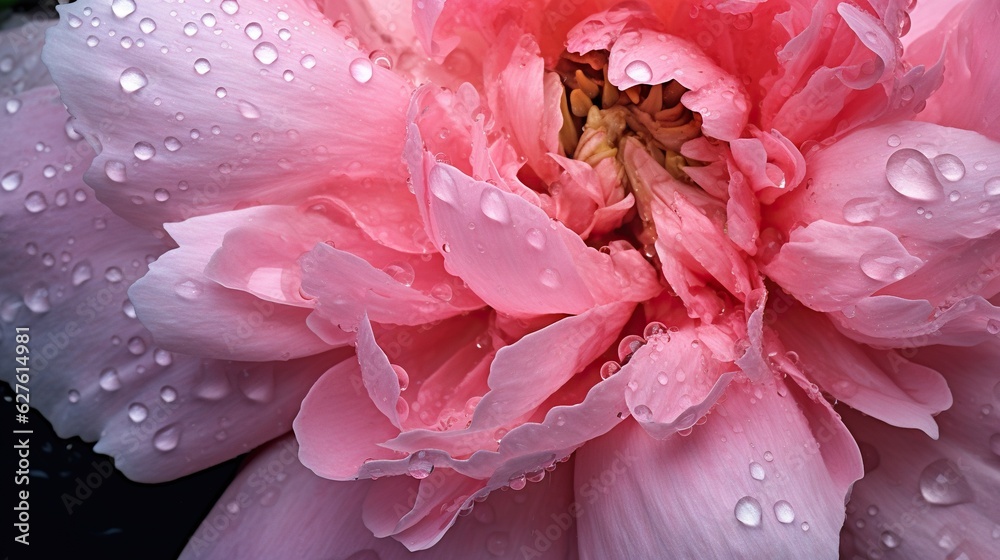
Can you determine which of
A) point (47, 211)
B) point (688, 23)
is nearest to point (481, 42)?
point (688, 23)

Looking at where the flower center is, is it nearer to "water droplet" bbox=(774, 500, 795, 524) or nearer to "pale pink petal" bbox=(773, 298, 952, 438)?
"pale pink petal" bbox=(773, 298, 952, 438)

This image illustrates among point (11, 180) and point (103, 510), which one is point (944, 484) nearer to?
point (103, 510)

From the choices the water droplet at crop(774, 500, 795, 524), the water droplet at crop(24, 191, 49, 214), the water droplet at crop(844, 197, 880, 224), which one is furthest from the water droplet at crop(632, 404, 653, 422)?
the water droplet at crop(24, 191, 49, 214)

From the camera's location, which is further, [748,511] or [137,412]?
[137,412]

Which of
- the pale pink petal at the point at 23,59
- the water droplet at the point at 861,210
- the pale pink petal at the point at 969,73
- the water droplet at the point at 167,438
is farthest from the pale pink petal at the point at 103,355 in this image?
the pale pink petal at the point at 969,73

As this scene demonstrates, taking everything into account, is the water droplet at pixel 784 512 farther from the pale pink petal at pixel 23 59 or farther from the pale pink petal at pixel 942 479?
the pale pink petal at pixel 23 59

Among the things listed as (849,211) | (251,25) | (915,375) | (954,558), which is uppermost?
(251,25)

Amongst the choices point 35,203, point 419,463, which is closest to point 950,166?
point 419,463

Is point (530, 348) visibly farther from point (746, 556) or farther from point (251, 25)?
point (251, 25)
